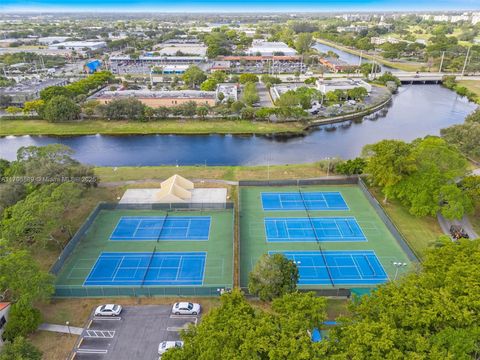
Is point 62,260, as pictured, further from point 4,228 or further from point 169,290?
point 169,290

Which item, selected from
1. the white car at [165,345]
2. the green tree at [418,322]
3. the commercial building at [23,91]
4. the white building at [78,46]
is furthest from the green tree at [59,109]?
the white building at [78,46]

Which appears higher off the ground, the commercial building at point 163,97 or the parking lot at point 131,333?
the commercial building at point 163,97

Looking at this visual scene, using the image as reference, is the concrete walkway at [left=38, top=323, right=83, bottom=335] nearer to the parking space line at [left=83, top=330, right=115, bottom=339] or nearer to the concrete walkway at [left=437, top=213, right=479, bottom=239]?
the parking space line at [left=83, top=330, right=115, bottom=339]

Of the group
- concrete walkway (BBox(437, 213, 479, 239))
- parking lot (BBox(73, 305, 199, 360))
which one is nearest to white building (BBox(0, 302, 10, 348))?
parking lot (BBox(73, 305, 199, 360))

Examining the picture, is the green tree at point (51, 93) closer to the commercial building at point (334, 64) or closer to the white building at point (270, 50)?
the white building at point (270, 50)

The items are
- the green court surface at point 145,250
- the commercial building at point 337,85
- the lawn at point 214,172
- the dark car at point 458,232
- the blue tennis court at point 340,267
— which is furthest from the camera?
the commercial building at point 337,85

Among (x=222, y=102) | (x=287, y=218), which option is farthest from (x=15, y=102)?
(x=287, y=218)

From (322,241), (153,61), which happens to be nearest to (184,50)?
(153,61)
